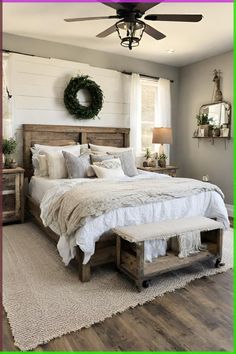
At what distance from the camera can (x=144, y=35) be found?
4.02 meters

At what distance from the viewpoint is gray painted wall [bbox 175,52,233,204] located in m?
4.80

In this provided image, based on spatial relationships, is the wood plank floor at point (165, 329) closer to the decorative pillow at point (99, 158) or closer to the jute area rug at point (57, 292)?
the jute area rug at point (57, 292)

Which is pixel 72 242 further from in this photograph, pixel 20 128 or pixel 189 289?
pixel 20 128

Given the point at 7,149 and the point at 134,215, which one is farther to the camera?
the point at 7,149

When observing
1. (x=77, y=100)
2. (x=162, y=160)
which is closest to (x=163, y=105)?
(x=162, y=160)

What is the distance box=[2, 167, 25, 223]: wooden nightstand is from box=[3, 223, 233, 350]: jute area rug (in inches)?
34.8

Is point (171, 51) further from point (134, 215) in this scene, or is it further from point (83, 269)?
point (83, 269)

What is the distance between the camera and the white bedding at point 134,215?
237 centimetres

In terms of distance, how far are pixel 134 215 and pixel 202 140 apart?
10.9ft

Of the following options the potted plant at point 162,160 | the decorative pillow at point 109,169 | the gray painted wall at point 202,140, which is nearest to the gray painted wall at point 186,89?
the gray painted wall at point 202,140

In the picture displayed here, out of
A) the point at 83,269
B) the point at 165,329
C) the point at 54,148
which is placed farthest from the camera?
the point at 54,148

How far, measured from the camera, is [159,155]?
17.6 ft

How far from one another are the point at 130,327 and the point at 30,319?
2.25 feet

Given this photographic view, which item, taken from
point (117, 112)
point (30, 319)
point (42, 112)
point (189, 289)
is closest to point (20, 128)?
point (42, 112)
